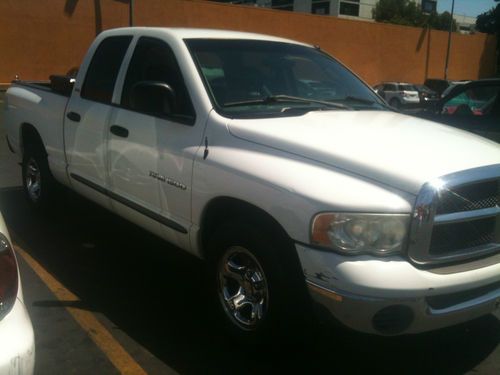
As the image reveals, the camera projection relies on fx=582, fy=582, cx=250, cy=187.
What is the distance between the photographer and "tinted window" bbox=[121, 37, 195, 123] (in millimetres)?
3963

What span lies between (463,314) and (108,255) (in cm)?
315

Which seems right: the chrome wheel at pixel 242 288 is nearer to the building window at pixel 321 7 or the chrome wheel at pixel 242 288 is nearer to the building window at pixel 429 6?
the building window at pixel 429 6

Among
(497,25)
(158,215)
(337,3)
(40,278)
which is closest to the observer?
(158,215)

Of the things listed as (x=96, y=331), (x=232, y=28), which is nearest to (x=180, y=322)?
(x=96, y=331)

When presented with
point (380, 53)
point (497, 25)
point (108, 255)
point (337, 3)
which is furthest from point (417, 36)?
point (337, 3)

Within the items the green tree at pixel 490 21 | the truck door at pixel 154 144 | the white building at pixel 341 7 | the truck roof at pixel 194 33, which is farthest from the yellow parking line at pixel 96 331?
the white building at pixel 341 7

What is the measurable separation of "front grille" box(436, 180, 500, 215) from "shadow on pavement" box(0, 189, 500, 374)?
1.03m

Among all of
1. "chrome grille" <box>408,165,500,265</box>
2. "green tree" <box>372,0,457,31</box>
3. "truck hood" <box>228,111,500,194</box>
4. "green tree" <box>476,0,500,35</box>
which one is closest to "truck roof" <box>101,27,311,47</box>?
"truck hood" <box>228,111,500,194</box>

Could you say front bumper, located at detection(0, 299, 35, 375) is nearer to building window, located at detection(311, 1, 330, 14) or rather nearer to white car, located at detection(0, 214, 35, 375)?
white car, located at detection(0, 214, 35, 375)

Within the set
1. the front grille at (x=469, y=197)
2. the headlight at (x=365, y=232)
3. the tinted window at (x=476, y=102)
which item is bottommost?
the headlight at (x=365, y=232)

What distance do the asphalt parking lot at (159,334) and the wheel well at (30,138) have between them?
1.30m

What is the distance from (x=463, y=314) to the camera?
3.09 metres

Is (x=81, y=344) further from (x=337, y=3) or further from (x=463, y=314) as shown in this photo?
(x=337, y=3)

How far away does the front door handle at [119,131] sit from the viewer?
14.4ft
